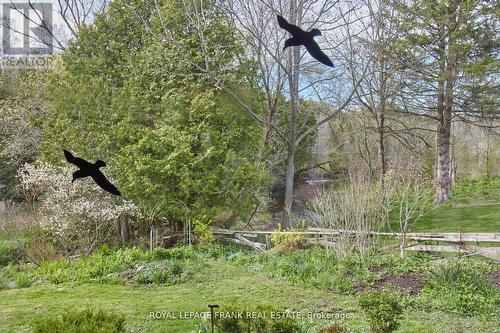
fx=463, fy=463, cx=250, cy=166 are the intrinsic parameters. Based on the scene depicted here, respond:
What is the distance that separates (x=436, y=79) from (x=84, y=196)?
3.98 m

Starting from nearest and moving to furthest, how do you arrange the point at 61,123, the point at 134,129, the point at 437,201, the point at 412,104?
1. the point at 61,123
2. the point at 134,129
3. the point at 412,104
4. the point at 437,201

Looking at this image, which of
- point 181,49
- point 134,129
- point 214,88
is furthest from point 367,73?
point 134,129

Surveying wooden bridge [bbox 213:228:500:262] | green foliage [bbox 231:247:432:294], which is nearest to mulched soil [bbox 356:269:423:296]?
green foliage [bbox 231:247:432:294]

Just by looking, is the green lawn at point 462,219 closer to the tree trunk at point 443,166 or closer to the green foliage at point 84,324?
the tree trunk at point 443,166

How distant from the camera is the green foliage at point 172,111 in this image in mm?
4059

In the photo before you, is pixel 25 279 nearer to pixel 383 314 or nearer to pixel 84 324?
pixel 84 324

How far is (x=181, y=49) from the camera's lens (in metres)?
4.27

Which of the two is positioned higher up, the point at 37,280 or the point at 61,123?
the point at 61,123

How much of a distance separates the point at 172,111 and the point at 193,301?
2158 millimetres

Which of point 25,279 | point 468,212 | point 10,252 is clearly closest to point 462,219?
point 468,212

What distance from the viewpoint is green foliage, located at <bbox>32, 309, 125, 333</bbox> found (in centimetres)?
139

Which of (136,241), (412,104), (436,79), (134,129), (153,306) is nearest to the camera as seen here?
(153,306)

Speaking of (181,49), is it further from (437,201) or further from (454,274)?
(437,201)

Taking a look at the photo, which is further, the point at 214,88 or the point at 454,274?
the point at 214,88
